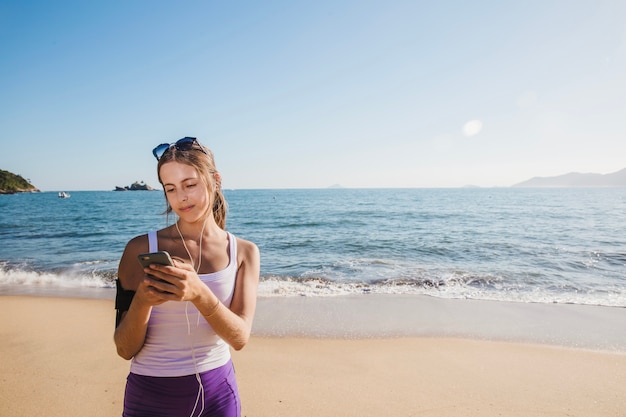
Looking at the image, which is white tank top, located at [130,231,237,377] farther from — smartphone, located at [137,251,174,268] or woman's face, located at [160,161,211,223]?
smartphone, located at [137,251,174,268]

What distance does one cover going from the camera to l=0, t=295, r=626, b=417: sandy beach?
4.03 metres

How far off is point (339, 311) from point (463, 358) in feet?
9.87

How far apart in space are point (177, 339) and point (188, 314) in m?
0.14

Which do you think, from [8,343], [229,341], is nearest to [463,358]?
[229,341]

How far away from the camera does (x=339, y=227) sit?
1091 inches

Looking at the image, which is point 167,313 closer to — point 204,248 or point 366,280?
point 204,248

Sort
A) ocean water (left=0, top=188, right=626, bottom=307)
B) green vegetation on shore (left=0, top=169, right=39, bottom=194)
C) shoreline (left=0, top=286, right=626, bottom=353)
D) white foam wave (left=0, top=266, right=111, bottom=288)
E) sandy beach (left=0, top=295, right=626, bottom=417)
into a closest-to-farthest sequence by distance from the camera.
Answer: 1. sandy beach (left=0, top=295, right=626, bottom=417)
2. shoreline (left=0, top=286, right=626, bottom=353)
3. ocean water (left=0, top=188, right=626, bottom=307)
4. white foam wave (left=0, top=266, right=111, bottom=288)
5. green vegetation on shore (left=0, top=169, right=39, bottom=194)

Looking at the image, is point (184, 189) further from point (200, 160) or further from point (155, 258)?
point (155, 258)

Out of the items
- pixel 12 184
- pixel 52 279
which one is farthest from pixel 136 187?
pixel 52 279

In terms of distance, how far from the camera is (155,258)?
1284 millimetres

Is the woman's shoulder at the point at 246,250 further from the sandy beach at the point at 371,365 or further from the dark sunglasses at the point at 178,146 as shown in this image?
the sandy beach at the point at 371,365

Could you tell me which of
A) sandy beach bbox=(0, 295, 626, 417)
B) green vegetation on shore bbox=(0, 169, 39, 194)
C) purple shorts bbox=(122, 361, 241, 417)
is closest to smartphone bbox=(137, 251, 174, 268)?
purple shorts bbox=(122, 361, 241, 417)

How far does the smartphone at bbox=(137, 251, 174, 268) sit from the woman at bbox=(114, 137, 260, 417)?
0.18 meters

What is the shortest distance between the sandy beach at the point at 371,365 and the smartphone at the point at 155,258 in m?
3.35
